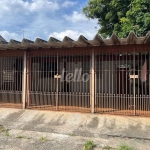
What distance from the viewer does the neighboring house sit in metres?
6.69

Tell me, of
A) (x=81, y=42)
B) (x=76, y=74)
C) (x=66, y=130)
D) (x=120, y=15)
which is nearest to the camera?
(x=66, y=130)

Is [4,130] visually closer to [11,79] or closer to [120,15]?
[11,79]

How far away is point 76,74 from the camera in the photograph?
8359 mm

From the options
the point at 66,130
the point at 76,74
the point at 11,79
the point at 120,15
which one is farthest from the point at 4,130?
the point at 120,15

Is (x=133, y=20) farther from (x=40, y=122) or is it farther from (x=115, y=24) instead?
(x=40, y=122)

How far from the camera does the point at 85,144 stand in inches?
185

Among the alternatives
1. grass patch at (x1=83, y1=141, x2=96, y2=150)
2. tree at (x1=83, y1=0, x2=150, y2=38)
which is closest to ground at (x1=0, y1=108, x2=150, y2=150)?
grass patch at (x1=83, y1=141, x2=96, y2=150)

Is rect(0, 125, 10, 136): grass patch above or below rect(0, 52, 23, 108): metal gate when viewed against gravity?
below

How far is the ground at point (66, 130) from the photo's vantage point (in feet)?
15.7

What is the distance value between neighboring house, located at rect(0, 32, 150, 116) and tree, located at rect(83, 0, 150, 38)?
3712 millimetres

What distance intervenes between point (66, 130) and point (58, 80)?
9.58 ft

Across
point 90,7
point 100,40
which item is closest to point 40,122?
point 100,40

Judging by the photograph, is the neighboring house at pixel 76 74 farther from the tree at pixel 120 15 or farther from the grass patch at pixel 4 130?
the tree at pixel 120 15

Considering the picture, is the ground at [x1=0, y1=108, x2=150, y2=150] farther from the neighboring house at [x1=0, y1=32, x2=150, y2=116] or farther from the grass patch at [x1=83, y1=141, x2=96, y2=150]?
the neighboring house at [x1=0, y1=32, x2=150, y2=116]
